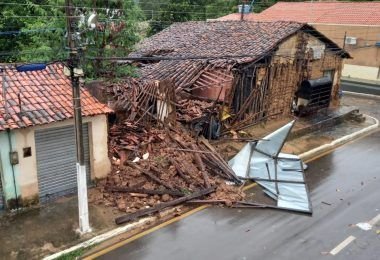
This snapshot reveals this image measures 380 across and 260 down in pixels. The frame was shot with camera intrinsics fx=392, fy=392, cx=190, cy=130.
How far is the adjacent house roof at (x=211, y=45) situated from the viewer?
19766 millimetres

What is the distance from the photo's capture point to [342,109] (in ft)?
81.3

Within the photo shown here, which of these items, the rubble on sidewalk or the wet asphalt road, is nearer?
the wet asphalt road

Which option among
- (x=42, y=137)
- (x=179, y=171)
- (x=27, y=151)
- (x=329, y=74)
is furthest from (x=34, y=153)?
(x=329, y=74)

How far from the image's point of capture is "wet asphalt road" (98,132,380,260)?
1021 centimetres

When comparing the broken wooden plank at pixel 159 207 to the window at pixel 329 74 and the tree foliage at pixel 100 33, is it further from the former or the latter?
the window at pixel 329 74

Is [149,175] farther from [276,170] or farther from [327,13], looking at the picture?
[327,13]

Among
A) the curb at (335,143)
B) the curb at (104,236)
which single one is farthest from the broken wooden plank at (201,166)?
the curb at (335,143)

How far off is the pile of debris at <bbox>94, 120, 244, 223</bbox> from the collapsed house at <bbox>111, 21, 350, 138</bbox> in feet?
3.86

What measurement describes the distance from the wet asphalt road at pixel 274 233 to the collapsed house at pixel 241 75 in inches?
228

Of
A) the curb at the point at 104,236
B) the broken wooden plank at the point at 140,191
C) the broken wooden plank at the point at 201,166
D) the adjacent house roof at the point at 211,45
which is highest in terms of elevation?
the adjacent house roof at the point at 211,45

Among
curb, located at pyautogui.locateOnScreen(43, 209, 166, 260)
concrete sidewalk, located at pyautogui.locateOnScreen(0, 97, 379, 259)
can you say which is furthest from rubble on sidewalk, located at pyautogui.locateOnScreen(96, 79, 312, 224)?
concrete sidewalk, located at pyautogui.locateOnScreen(0, 97, 379, 259)

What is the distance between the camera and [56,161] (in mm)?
12258

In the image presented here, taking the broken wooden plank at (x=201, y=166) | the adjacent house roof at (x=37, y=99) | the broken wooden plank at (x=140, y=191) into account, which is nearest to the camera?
the adjacent house roof at (x=37, y=99)

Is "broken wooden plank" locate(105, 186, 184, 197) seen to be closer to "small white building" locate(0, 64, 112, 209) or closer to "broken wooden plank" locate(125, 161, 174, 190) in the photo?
"broken wooden plank" locate(125, 161, 174, 190)
